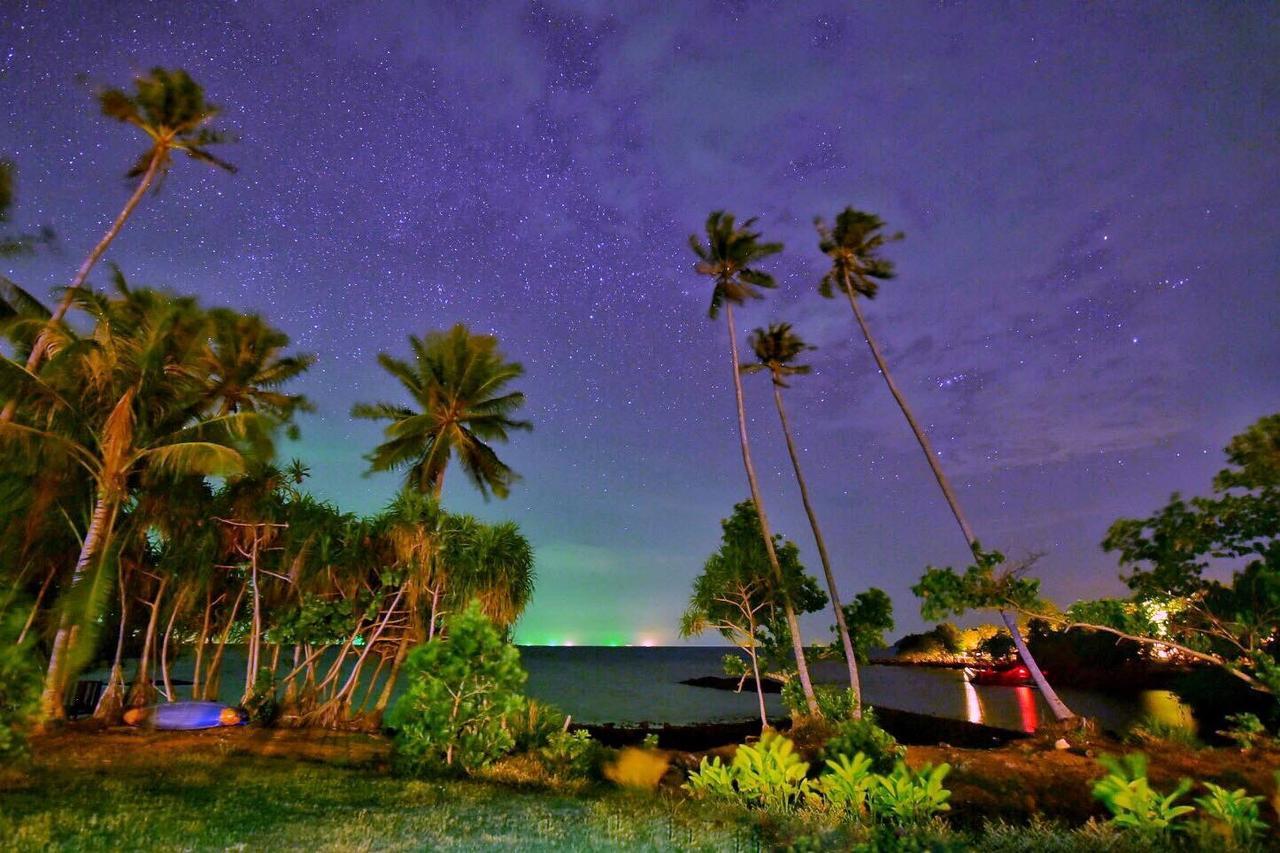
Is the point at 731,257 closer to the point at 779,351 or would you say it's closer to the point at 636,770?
the point at 779,351

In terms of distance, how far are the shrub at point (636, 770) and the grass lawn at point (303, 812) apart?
137cm

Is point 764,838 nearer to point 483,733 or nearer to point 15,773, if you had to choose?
point 483,733

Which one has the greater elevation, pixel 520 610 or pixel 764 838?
pixel 520 610

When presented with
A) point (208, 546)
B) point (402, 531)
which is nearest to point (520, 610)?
point (402, 531)

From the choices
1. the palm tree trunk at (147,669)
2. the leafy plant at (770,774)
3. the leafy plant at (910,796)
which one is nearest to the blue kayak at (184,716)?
the palm tree trunk at (147,669)

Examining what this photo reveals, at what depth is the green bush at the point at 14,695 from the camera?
23.3ft

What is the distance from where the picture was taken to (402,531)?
647 inches

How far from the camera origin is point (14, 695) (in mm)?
7352

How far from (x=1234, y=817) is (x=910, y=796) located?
2.78 m

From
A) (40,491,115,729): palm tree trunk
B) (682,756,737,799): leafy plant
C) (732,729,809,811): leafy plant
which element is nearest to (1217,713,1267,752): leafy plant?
(732,729,809,811): leafy plant

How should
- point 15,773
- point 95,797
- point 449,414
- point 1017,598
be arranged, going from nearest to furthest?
point 95,797 → point 15,773 → point 1017,598 → point 449,414

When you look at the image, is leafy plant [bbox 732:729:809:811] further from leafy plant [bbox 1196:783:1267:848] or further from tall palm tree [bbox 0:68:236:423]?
tall palm tree [bbox 0:68:236:423]

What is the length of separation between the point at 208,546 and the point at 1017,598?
18426 mm

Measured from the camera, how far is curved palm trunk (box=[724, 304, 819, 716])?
69.4 ft
